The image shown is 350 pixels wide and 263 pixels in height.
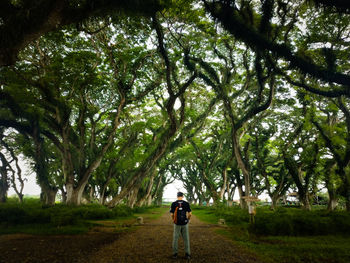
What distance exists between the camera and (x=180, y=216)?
514 centimetres

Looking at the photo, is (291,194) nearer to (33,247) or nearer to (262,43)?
(262,43)

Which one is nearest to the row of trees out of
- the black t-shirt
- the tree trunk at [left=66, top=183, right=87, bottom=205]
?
the tree trunk at [left=66, top=183, right=87, bottom=205]

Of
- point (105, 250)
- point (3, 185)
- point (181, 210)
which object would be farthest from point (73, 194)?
point (181, 210)

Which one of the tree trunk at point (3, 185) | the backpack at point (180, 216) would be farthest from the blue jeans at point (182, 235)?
the tree trunk at point (3, 185)

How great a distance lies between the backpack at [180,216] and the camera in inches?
201

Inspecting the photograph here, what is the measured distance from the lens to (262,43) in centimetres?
802

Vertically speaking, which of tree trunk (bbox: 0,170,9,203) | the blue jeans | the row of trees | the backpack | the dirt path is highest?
the row of trees

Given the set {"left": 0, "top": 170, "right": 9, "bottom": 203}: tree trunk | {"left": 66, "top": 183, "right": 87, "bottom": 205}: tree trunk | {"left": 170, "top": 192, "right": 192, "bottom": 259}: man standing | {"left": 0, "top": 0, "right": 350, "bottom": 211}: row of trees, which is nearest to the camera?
{"left": 170, "top": 192, "right": 192, "bottom": 259}: man standing

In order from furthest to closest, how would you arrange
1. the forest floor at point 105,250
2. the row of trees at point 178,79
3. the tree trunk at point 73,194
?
the tree trunk at point 73,194
the row of trees at point 178,79
the forest floor at point 105,250

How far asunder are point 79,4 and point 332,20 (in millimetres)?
10334

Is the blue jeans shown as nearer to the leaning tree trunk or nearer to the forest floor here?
the forest floor

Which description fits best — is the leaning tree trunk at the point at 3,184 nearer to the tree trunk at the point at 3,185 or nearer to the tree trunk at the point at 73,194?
the tree trunk at the point at 3,185

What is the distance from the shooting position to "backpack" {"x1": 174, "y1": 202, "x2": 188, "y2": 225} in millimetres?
5102

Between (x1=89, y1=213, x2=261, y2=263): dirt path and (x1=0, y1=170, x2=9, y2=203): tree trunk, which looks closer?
(x1=89, y1=213, x2=261, y2=263): dirt path
